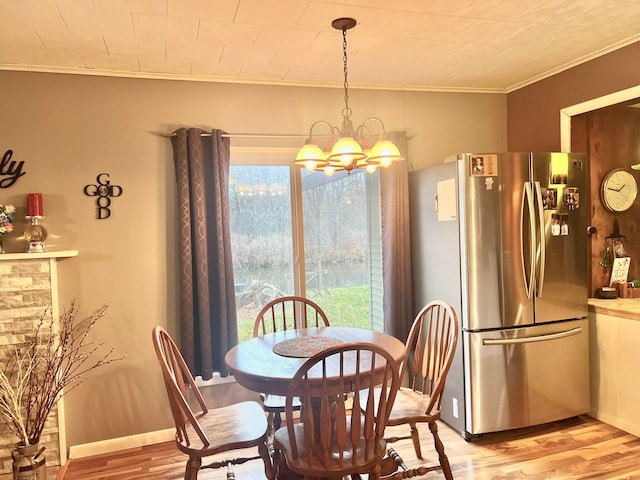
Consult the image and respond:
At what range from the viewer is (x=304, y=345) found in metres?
2.42

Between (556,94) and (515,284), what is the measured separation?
150cm

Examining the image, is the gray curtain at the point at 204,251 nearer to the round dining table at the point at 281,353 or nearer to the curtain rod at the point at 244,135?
the curtain rod at the point at 244,135

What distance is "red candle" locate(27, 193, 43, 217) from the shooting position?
9.06ft

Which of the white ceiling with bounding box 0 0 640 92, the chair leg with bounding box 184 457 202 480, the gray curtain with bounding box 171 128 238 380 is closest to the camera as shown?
the chair leg with bounding box 184 457 202 480

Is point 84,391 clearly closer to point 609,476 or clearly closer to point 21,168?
point 21,168

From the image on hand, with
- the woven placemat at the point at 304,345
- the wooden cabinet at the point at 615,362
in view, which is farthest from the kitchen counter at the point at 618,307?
the woven placemat at the point at 304,345

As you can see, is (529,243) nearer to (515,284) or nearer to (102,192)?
(515,284)

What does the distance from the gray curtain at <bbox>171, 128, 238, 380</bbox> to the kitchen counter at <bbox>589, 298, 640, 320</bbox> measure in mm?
2419

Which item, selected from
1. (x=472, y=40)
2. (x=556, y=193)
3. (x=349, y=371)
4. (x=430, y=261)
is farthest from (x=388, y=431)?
(x=472, y=40)

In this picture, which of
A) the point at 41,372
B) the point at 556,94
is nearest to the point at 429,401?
the point at 41,372

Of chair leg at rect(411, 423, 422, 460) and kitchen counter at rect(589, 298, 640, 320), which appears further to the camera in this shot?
kitchen counter at rect(589, 298, 640, 320)

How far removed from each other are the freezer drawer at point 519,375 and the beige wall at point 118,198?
1.98 meters

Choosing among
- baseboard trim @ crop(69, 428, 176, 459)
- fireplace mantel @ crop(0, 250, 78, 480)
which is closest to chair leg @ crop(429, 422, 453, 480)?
baseboard trim @ crop(69, 428, 176, 459)

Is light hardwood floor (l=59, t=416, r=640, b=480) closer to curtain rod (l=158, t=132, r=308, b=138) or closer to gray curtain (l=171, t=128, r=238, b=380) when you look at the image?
gray curtain (l=171, t=128, r=238, b=380)
